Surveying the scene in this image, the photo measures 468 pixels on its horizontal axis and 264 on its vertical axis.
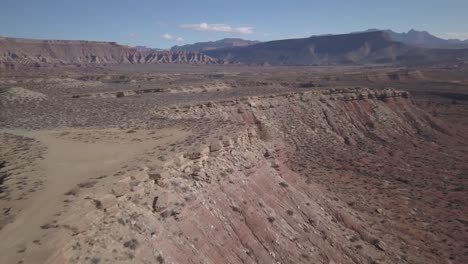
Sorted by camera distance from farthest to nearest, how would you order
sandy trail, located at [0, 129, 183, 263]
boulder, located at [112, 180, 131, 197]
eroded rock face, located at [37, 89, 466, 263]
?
eroded rock face, located at [37, 89, 466, 263]
boulder, located at [112, 180, 131, 197]
sandy trail, located at [0, 129, 183, 263]

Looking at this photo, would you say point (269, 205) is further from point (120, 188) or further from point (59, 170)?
point (59, 170)

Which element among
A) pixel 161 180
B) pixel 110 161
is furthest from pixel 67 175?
pixel 161 180

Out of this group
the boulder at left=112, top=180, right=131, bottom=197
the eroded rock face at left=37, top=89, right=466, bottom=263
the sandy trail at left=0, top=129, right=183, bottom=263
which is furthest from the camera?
the eroded rock face at left=37, top=89, right=466, bottom=263

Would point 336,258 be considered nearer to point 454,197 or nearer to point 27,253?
point 27,253

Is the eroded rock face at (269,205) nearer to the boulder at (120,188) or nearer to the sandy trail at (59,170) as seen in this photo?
the boulder at (120,188)

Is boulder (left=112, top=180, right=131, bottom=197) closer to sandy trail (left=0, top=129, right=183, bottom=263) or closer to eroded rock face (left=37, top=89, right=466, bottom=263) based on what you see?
eroded rock face (left=37, top=89, right=466, bottom=263)

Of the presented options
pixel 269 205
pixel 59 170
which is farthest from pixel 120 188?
pixel 269 205

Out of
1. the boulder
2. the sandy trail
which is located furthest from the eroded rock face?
the sandy trail

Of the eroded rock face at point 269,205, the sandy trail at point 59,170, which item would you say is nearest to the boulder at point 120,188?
the eroded rock face at point 269,205
